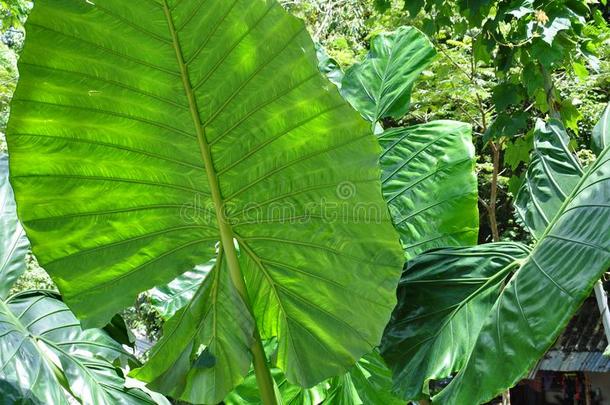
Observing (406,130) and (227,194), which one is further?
(406,130)

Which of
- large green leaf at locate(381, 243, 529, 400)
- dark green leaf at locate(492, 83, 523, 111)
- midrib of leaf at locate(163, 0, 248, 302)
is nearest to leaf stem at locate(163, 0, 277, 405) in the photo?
midrib of leaf at locate(163, 0, 248, 302)

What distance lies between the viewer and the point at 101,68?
883 mm

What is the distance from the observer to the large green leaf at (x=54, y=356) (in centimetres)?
117

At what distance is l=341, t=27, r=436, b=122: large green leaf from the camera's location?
163 cm

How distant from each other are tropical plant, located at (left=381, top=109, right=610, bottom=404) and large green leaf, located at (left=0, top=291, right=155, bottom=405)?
1.71ft

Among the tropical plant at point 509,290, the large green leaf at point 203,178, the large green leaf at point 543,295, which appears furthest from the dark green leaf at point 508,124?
the large green leaf at point 203,178

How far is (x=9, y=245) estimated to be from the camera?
4.82ft

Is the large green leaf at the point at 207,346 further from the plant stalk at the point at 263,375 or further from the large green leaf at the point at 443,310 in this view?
the large green leaf at the point at 443,310

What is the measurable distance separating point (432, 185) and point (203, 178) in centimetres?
69

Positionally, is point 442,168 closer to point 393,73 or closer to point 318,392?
point 393,73

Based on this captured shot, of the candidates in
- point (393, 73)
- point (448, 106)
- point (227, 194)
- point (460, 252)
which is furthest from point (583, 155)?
point (227, 194)

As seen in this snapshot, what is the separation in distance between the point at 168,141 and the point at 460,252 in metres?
0.56

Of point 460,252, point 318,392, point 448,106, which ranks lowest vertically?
point 318,392

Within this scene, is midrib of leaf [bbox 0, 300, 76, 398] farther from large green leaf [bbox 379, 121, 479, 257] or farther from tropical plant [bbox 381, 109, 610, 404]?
large green leaf [bbox 379, 121, 479, 257]
